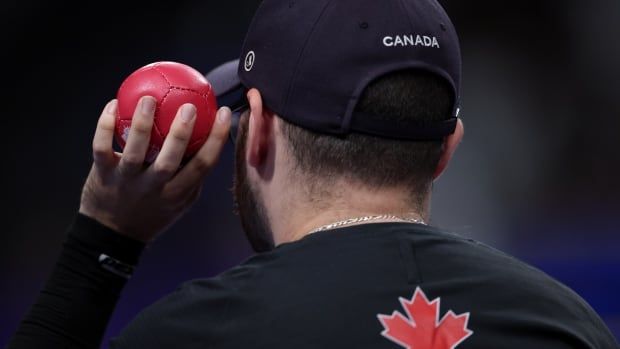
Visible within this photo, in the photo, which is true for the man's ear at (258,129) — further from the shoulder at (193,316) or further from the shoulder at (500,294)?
the shoulder at (500,294)

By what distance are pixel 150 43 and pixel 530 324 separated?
562cm

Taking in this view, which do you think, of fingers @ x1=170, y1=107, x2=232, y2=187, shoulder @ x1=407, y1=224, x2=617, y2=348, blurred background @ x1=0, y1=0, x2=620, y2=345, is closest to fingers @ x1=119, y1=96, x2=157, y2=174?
fingers @ x1=170, y1=107, x2=232, y2=187

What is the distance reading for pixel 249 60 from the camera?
197 centimetres

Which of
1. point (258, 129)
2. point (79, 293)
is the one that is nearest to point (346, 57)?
point (258, 129)

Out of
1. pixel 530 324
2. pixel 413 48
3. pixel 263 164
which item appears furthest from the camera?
pixel 263 164

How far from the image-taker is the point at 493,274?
5.46 feet

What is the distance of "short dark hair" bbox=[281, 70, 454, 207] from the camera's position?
1.76m

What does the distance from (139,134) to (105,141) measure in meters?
0.10

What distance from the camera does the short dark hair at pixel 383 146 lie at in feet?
5.78

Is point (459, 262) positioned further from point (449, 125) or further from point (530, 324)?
point (449, 125)

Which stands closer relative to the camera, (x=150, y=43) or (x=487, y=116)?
(x=150, y=43)

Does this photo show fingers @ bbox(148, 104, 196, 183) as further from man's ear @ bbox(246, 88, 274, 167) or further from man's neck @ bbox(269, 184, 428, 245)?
man's neck @ bbox(269, 184, 428, 245)

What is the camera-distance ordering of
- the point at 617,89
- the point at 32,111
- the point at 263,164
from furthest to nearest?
the point at 617,89, the point at 32,111, the point at 263,164

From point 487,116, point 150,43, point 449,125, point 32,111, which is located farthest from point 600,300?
point 449,125
